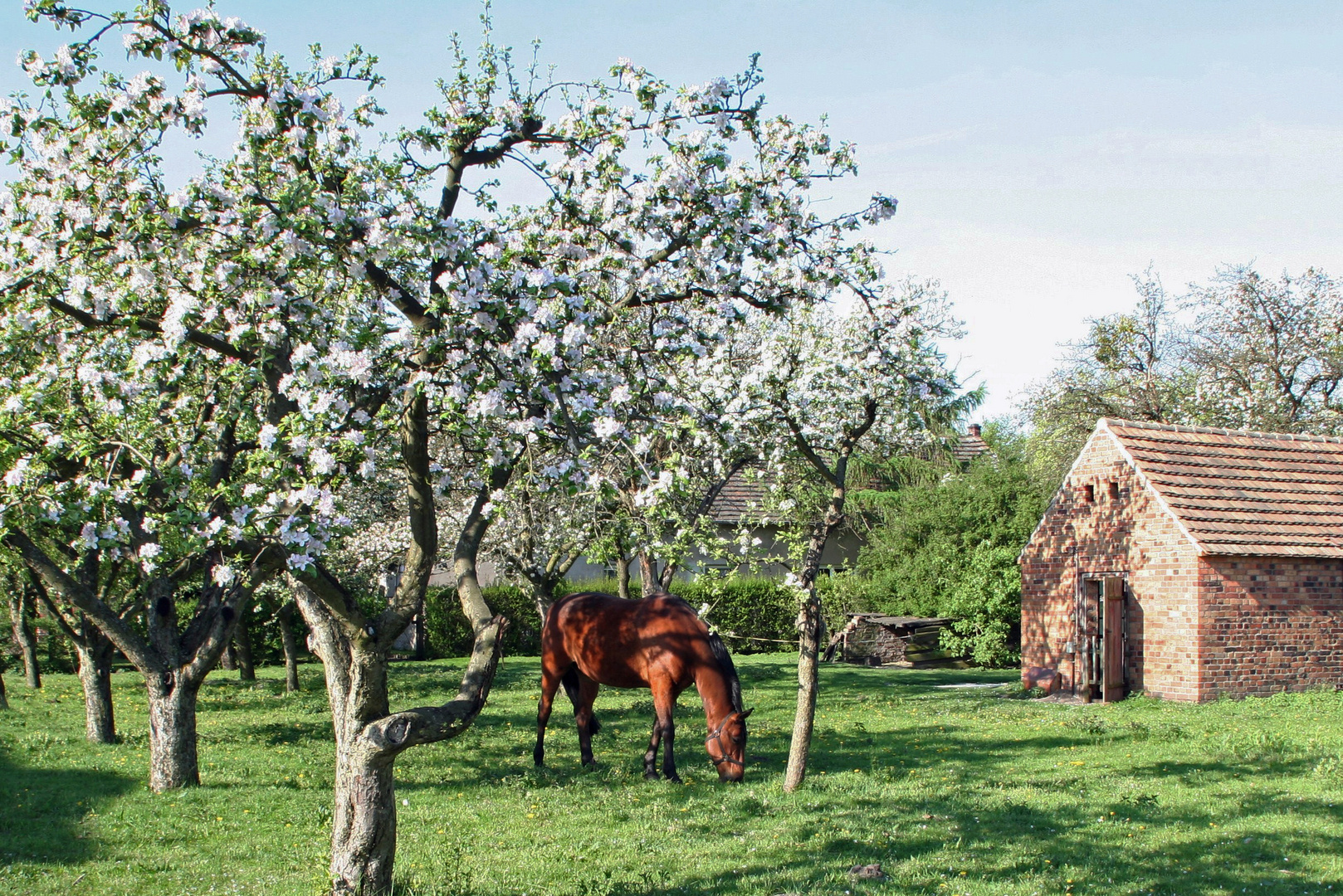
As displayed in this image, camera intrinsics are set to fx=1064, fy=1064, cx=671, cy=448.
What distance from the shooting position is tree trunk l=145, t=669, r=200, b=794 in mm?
10719

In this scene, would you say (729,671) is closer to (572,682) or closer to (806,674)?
(806,674)

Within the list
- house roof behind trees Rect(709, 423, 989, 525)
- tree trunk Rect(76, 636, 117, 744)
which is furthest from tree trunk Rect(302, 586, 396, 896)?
house roof behind trees Rect(709, 423, 989, 525)

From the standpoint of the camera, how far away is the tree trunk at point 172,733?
10.7 m

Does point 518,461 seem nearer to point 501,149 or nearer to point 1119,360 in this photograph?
point 501,149

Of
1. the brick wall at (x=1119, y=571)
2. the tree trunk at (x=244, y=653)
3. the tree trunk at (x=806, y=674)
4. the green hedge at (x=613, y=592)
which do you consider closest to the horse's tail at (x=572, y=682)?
the tree trunk at (x=806, y=674)

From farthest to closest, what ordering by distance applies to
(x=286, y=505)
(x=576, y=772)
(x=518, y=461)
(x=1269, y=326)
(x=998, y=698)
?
(x=1269, y=326) → (x=998, y=698) → (x=576, y=772) → (x=518, y=461) → (x=286, y=505)

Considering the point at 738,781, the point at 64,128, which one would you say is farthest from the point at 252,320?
the point at 738,781

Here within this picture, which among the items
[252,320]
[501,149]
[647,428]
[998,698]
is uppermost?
[501,149]

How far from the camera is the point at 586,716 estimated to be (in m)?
12.2

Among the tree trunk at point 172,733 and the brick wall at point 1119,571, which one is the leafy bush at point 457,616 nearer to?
the brick wall at point 1119,571

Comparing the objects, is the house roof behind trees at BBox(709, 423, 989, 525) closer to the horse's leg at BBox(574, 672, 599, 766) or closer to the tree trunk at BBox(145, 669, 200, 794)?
the horse's leg at BBox(574, 672, 599, 766)

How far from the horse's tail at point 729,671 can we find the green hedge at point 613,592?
57.7ft

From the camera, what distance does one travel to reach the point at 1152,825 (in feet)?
28.1

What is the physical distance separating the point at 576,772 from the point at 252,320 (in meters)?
6.80
